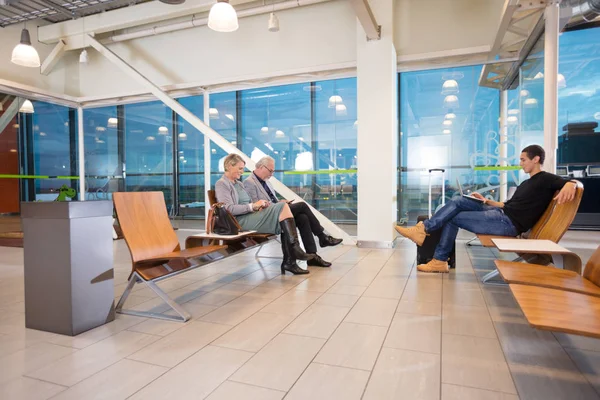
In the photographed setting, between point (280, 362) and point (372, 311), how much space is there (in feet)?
3.26

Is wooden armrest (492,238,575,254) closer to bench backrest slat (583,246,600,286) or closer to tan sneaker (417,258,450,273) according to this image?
bench backrest slat (583,246,600,286)

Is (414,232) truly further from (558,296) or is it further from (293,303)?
(558,296)

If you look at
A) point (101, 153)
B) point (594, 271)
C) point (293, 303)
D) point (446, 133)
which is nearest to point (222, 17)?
point (293, 303)

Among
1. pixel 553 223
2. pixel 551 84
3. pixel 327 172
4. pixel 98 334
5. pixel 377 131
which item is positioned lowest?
pixel 98 334

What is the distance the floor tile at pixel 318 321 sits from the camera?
7.67 ft

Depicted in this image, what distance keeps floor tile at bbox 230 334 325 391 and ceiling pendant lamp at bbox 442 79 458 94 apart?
5851 millimetres

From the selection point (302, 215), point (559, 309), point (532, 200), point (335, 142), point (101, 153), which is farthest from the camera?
point (101, 153)

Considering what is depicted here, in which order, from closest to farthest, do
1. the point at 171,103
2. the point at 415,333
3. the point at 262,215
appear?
the point at 415,333 → the point at 262,215 → the point at 171,103

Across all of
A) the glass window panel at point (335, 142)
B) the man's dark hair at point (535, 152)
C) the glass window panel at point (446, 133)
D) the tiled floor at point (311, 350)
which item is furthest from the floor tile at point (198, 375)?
the glass window panel at point (335, 142)

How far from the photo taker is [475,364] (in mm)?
1888

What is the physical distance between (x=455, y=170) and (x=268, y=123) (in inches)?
156

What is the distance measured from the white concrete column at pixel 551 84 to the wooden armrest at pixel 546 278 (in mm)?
2401

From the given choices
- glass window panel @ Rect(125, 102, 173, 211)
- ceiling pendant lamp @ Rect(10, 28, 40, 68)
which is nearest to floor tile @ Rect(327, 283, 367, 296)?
ceiling pendant lamp @ Rect(10, 28, 40, 68)

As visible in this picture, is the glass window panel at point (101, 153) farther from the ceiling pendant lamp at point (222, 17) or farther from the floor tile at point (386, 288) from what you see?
the floor tile at point (386, 288)
